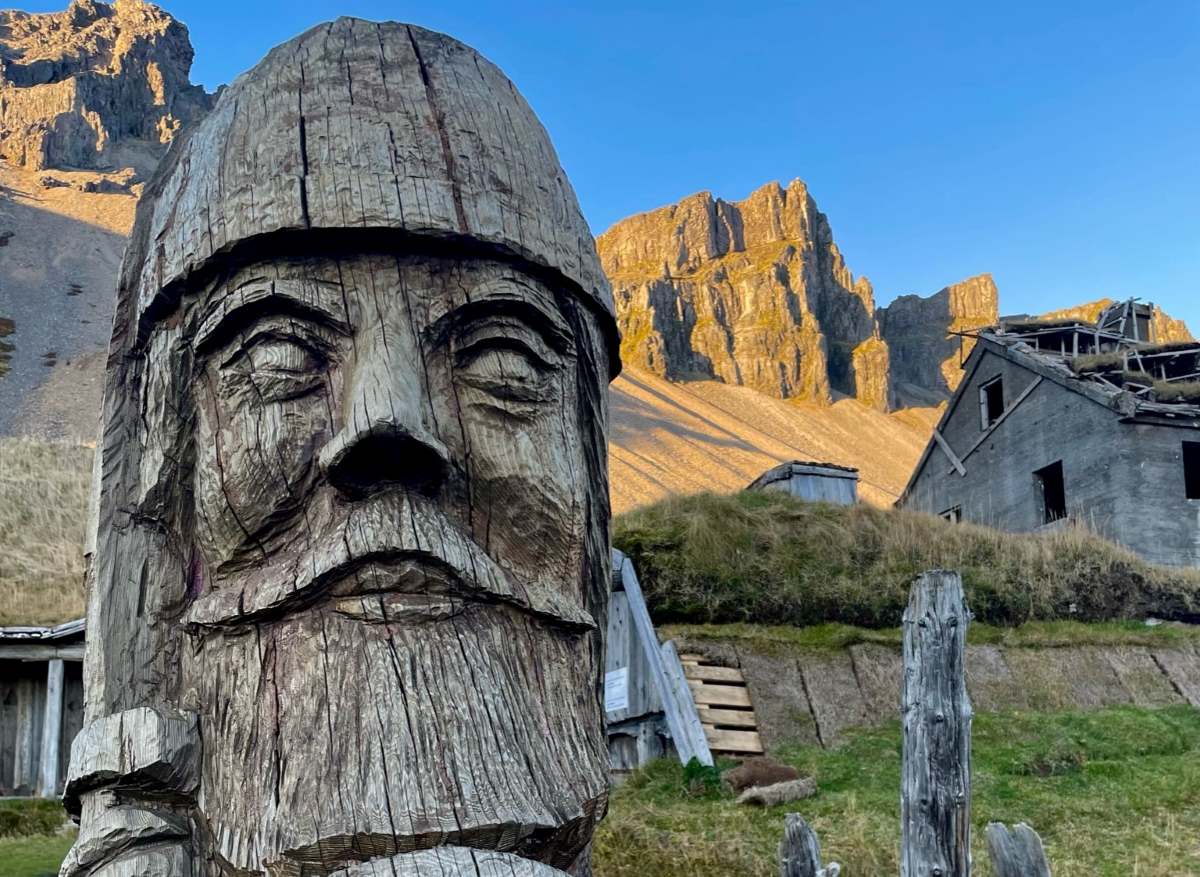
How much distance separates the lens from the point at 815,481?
18172mm

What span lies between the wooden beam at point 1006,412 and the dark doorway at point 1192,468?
112 inches

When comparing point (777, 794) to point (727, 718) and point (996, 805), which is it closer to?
point (996, 805)

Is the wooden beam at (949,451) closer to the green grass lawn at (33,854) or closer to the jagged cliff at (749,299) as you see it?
the green grass lawn at (33,854)

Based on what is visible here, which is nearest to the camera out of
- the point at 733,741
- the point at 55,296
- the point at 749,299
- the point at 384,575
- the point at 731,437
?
the point at 384,575

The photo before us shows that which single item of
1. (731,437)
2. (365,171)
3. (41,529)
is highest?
(731,437)

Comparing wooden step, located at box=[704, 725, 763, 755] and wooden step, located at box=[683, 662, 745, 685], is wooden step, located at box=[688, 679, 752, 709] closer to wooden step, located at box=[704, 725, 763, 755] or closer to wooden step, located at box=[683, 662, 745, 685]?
wooden step, located at box=[683, 662, 745, 685]

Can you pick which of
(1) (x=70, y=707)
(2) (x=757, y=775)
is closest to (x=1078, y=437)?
(2) (x=757, y=775)

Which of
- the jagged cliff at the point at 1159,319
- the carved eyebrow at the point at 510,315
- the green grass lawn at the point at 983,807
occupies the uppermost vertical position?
the jagged cliff at the point at 1159,319

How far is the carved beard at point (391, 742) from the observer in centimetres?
193

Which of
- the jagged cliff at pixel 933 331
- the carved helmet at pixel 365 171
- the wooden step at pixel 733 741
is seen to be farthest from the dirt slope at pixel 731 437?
the carved helmet at pixel 365 171

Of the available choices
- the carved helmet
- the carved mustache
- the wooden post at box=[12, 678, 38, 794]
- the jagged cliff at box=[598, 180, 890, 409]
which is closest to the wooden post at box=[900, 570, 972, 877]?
the carved helmet

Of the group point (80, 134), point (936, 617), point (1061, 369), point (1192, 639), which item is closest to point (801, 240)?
point (80, 134)

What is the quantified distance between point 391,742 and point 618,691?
9.45 meters

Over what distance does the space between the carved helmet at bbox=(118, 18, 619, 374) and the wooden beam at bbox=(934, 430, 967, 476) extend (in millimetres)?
23501
